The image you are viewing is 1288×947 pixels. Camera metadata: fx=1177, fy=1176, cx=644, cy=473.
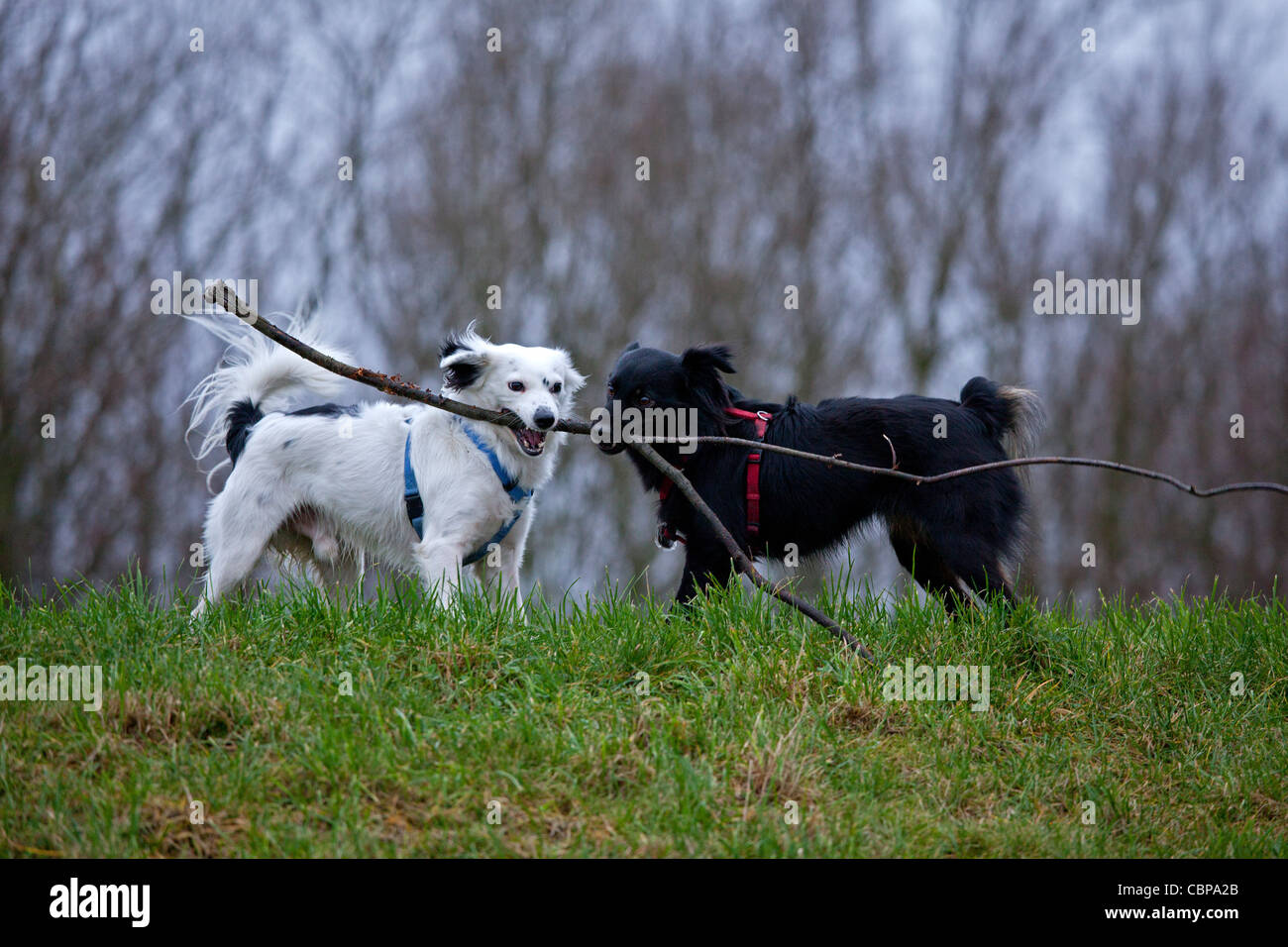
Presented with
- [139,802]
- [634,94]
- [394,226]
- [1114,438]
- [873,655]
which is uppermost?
[634,94]

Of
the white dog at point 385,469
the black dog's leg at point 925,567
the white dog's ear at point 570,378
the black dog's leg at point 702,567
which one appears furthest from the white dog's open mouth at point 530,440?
the black dog's leg at point 925,567

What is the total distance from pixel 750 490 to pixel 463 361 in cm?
190

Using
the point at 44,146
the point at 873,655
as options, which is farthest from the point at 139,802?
the point at 44,146

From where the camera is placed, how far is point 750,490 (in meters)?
6.16

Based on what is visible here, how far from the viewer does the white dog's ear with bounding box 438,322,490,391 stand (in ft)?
22.4

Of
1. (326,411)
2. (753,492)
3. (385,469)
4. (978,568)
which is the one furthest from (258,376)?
(978,568)

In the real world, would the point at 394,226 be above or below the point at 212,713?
above

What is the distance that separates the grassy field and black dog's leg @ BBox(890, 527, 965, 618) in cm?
51

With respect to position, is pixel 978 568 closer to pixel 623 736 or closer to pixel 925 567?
pixel 925 567

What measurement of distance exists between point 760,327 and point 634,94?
4.51 metres

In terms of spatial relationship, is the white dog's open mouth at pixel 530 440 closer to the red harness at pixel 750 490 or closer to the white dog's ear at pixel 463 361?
the white dog's ear at pixel 463 361
